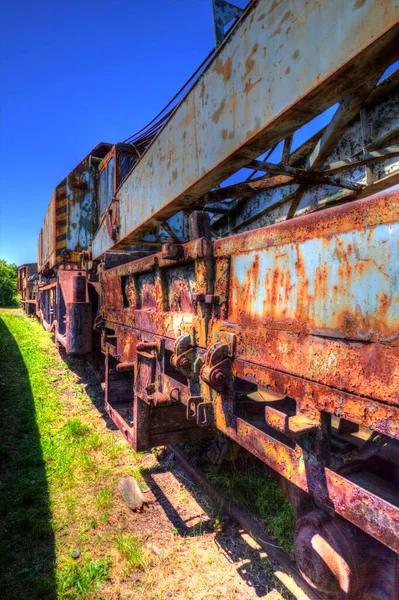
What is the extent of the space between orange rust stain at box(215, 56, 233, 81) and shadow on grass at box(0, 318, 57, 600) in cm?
304

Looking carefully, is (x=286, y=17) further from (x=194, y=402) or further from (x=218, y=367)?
(x=194, y=402)

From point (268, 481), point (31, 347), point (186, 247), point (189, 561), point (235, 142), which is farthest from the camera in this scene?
point (31, 347)

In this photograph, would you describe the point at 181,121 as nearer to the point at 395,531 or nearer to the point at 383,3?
the point at 383,3

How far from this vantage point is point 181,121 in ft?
8.42

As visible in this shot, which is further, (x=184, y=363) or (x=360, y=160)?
(x=360, y=160)

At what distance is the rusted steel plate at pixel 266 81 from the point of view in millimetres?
1312

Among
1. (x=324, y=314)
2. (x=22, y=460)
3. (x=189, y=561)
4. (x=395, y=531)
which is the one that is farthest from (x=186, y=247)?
(x=22, y=460)

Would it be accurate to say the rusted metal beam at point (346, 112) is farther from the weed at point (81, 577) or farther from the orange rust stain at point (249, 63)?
the weed at point (81, 577)

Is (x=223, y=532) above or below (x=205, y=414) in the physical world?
below

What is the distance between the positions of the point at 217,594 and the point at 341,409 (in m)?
1.60

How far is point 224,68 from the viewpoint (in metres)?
2.01

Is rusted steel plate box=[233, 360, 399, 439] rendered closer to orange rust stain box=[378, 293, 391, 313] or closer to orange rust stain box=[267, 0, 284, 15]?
orange rust stain box=[378, 293, 391, 313]

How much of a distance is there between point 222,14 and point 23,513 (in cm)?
374

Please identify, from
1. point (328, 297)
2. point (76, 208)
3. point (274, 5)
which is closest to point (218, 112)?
point (274, 5)
